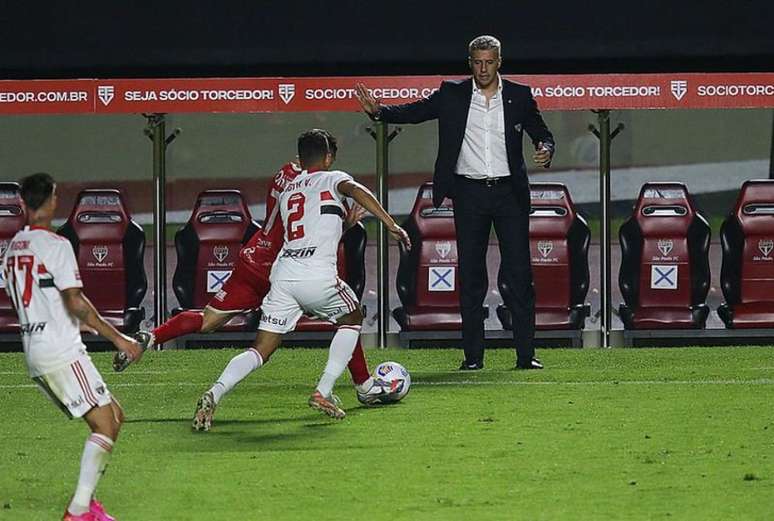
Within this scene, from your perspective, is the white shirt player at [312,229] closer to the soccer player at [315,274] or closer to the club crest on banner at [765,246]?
the soccer player at [315,274]

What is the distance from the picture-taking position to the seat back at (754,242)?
13.3 meters

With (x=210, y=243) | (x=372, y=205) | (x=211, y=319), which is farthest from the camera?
(x=210, y=243)

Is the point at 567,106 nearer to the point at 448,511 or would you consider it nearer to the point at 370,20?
the point at 370,20

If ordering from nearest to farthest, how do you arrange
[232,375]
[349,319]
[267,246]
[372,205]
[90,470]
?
[90,470] → [232,375] → [372,205] → [349,319] → [267,246]

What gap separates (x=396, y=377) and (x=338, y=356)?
0.85m

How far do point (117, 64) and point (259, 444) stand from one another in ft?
22.5

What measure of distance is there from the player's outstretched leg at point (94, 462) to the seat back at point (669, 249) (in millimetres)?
7524

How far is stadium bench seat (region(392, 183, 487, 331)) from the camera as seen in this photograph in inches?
528

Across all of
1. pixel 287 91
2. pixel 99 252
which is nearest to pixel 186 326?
pixel 287 91

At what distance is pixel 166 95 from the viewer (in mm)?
13047

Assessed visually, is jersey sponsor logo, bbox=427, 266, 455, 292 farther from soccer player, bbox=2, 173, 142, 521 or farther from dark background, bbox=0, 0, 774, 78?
soccer player, bbox=2, 173, 142, 521

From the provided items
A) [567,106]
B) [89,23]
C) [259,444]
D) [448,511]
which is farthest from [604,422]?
[89,23]

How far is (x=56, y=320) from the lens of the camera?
256 inches

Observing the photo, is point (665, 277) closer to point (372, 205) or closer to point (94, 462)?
point (372, 205)
